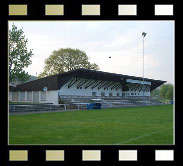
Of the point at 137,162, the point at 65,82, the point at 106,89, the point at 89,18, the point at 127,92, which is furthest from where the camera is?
the point at 127,92

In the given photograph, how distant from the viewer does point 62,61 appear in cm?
3478

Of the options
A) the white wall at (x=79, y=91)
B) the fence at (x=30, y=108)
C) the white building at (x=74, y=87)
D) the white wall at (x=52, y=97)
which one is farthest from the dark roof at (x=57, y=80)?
the fence at (x=30, y=108)

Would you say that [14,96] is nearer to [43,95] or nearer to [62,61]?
[43,95]

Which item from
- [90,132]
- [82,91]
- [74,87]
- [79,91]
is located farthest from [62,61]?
[90,132]

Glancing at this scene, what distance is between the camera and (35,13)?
8.92 ft

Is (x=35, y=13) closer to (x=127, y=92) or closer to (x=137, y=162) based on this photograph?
(x=137, y=162)

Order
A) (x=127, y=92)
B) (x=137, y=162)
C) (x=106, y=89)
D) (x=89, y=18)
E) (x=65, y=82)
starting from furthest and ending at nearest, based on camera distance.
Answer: (x=127, y=92) < (x=106, y=89) < (x=65, y=82) < (x=89, y=18) < (x=137, y=162)

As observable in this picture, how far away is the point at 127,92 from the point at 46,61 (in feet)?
43.8

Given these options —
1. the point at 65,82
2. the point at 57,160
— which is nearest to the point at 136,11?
the point at 57,160

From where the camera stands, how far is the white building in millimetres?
27208

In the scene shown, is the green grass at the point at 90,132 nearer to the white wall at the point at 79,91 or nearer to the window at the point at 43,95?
the white wall at the point at 79,91

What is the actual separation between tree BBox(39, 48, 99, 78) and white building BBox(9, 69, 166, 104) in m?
4.95

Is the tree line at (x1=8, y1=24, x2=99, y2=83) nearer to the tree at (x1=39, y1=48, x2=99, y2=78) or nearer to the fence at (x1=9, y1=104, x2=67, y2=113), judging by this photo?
the tree at (x1=39, y1=48, x2=99, y2=78)

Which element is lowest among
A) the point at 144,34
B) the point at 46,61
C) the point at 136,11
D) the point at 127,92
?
the point at 127,92
